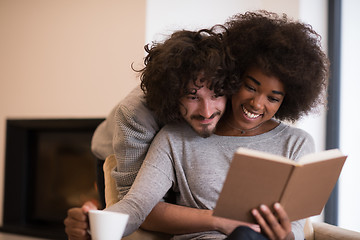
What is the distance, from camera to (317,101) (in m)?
1.56

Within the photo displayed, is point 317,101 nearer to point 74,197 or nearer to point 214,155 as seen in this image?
point 214,155

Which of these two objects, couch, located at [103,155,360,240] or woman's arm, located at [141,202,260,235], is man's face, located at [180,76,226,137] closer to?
woman's arm, located at [141,202,260,235]

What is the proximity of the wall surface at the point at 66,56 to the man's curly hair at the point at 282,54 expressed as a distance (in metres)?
1.80

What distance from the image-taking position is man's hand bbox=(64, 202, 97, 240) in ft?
3.35

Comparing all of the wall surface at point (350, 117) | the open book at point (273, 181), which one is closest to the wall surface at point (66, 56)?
the wall surface at point (350, 117)

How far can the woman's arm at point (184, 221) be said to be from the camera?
1.34 metres

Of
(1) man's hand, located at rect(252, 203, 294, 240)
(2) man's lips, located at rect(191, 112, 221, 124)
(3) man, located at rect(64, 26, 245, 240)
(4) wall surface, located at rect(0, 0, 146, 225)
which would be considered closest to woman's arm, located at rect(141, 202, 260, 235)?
(3) man, located at rect(64, 26, 245, 240)

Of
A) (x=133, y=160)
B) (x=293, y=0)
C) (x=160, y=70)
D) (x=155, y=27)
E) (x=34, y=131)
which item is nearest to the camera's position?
(x=160, y=70)

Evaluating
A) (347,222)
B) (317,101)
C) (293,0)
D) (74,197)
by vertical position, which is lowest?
(74,197)

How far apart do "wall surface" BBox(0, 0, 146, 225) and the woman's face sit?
1.83 m

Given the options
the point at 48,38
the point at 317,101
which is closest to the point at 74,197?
the point at 48,38

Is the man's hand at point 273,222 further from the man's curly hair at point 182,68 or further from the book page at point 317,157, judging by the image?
the man's curly hair at point 182,68

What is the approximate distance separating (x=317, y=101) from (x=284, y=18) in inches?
12.9

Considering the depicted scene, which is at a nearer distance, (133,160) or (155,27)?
(133,160)
